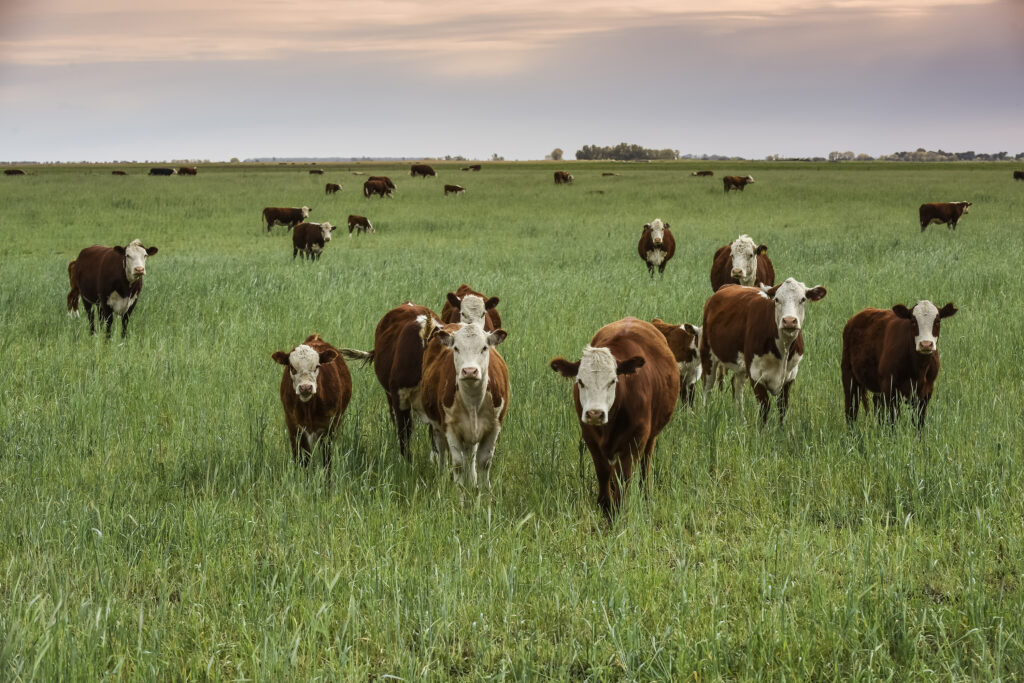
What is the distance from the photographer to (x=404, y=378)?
719cm

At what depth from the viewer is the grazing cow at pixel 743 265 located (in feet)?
41.4

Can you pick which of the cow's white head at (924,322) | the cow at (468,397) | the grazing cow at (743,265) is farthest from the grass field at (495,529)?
the grazing cow at (743,265)

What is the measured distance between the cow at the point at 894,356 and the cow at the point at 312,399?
4588 mm

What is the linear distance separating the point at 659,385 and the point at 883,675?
266 cm

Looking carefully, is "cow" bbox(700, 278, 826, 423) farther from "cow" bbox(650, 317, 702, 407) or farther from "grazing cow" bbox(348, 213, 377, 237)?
"grazing cow" bbox(348, 213, 377, 237)

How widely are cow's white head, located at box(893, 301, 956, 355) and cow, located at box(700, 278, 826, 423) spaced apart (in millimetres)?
940

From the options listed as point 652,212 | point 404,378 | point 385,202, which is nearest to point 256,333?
point 404,378

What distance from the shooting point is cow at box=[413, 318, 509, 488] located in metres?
5.93

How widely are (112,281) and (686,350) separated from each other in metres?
8.06

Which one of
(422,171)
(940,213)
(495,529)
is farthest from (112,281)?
(422,171)

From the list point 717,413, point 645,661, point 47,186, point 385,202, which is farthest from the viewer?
point 47,186

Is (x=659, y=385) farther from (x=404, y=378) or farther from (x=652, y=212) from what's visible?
(x=652, y=212)

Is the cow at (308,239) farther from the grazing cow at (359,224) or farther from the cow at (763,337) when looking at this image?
the cow at (763,337)

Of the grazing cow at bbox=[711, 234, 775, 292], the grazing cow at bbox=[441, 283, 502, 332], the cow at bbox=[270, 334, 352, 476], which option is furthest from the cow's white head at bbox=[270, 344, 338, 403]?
the grazing cow at bbox=[711, 234, 775, 292]
